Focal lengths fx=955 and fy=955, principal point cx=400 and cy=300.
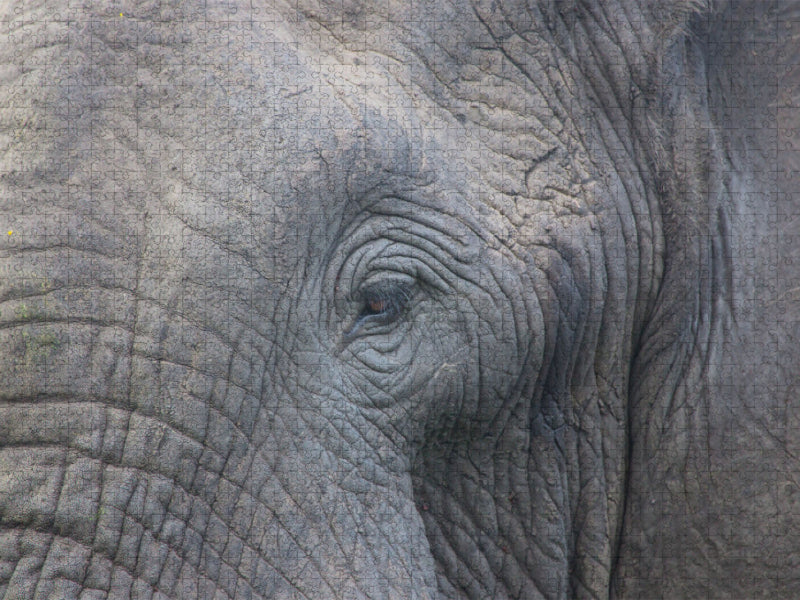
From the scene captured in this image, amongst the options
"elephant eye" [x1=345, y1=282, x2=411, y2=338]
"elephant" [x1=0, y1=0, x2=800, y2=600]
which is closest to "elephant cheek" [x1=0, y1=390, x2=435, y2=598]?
"elephant" [x1=0, y1=0, x2=800, y2=600]

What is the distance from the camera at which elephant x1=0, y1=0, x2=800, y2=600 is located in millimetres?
1952

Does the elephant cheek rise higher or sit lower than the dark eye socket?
lower

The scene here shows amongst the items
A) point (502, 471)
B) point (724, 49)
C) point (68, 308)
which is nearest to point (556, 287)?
point (502, 471)

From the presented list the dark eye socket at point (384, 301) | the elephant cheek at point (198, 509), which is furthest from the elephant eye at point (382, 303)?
the elephant cheek at point (198, 509)

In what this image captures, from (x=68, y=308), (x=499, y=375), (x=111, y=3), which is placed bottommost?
(x=68, y=308)

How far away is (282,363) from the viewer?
207cm

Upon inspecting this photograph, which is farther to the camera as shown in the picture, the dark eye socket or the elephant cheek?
the dark eye socket

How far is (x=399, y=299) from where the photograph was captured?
7.23ft

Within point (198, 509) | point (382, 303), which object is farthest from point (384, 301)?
point (198, 509)

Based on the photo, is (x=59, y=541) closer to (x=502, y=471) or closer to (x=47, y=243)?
(x=47, y=243)

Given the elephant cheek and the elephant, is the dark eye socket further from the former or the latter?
the elephant cheek

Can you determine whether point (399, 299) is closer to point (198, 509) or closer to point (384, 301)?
point (384, 301)

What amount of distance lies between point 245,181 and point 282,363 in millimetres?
398

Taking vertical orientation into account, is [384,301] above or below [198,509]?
above
